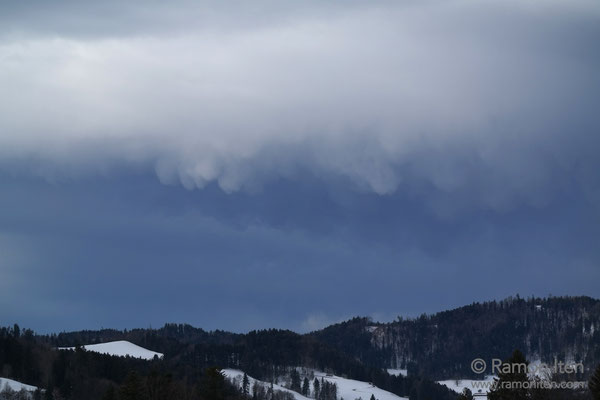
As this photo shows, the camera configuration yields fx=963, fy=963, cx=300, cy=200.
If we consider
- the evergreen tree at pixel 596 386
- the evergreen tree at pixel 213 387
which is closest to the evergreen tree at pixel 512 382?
the evergreen tree at pixel 596 386

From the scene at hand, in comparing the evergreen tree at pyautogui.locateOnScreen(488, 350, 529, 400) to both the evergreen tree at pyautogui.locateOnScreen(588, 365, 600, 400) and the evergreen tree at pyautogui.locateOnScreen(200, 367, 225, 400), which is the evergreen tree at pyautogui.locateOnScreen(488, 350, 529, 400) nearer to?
the evergreen tree at pyautogui.locateOnScreen(588, 365, 600, 400)

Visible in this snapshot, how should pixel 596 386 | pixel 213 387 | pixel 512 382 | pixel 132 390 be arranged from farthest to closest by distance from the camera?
pixel 213 387 < pixel 132 390 < pixel 512 382 < pixel 596 386

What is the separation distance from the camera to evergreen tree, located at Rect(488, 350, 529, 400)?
380 feet

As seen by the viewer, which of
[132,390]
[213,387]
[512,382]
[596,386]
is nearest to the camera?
[596,386]

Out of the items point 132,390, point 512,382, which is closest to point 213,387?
point 132,390

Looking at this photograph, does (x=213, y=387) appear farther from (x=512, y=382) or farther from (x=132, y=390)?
(x=512, y=382)

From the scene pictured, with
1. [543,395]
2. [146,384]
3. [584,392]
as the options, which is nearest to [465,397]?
[543,395]

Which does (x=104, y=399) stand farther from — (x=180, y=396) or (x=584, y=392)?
(x=584, y=392)

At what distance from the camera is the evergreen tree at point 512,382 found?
11581cm

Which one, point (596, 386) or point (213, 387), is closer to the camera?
point (596, 386)

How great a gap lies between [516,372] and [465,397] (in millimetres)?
9275

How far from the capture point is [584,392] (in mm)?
148000

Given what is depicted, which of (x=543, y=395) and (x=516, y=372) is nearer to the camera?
(x=543, y=395)

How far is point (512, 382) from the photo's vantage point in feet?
384
